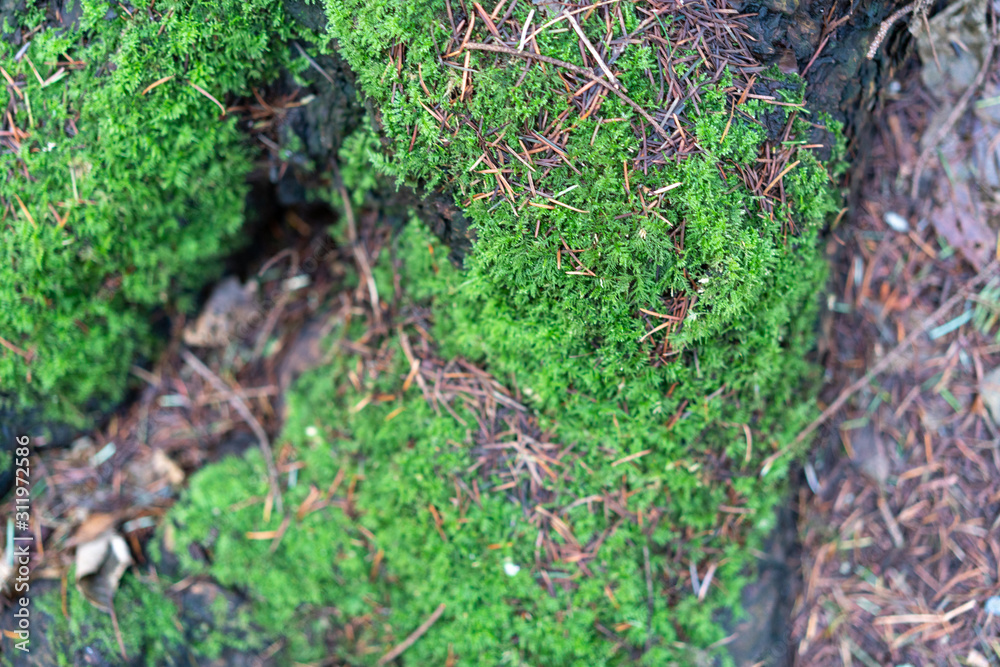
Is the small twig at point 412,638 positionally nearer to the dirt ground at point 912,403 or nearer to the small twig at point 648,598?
the small twig at point 648,598

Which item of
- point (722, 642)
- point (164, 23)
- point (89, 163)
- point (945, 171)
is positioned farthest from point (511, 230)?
point (945, 171)

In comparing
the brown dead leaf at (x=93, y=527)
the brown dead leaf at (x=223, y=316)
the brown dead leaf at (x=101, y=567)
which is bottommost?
the brown dead leaf at (x=101, y=567)

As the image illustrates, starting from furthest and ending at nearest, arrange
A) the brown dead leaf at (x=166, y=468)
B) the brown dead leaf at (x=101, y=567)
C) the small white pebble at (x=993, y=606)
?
the brown dead leaf at (x=166, y=468) < the brown dead leaf at (x=101, y=567) < the small white pebble at (x=993, y=606)

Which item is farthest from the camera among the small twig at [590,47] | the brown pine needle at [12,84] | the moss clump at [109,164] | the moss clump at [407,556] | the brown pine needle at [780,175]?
the moss clump at [407,556]

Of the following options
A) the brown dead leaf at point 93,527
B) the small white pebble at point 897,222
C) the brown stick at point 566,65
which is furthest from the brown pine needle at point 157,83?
the small white pebble at point 897,222

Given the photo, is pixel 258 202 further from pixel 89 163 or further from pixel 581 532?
pixel 581 532

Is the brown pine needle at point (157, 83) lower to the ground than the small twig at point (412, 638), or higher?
higher

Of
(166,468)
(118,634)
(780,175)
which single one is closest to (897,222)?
(780,175)

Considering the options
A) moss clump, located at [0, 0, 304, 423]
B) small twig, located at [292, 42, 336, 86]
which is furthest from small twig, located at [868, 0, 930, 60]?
moss clump, located at [0, 0, 304, 423]
